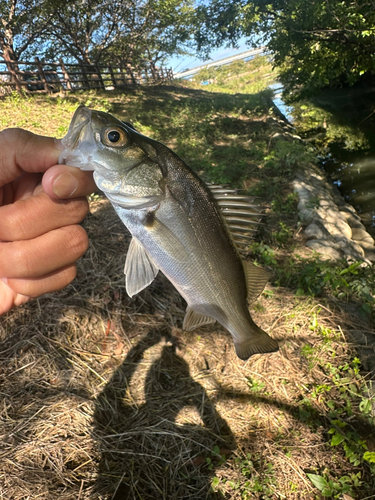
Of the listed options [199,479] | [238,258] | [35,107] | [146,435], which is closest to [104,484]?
Answer: [146,435]

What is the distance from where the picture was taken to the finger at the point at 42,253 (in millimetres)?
1557

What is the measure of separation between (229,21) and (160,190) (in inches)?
866

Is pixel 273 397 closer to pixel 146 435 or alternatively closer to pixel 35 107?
pixel 146 435

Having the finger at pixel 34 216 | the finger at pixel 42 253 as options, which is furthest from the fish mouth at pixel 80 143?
the finger at pixel 42 253

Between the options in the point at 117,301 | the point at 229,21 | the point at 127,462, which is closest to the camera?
the point at 127,462

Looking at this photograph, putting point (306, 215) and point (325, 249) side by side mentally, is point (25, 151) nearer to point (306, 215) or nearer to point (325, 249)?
point (325, 249)

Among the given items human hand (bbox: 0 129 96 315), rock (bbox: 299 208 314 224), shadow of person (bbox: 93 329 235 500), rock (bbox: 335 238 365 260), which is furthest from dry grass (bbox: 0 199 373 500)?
rock (bbox: 299 208 314 224)

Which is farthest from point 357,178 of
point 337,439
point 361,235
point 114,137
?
point 114,137

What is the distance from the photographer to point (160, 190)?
1.63 meters

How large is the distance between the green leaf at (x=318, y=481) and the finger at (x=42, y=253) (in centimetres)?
265

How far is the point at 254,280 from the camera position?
1.88 metres

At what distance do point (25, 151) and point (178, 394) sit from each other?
8.39 feet

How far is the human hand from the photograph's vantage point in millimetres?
1531

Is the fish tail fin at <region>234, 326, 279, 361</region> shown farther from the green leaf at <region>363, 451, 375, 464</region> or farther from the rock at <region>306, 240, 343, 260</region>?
the rock at <region>306, 240, 343, 260</region>
